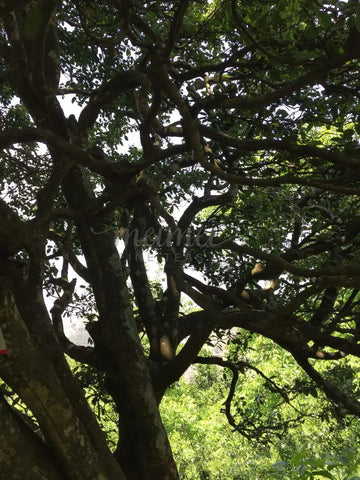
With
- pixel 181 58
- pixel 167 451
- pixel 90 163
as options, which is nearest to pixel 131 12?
pixel 90 163

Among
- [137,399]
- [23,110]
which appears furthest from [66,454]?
[23,110]

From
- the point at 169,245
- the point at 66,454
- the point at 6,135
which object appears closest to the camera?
the point at 66,454

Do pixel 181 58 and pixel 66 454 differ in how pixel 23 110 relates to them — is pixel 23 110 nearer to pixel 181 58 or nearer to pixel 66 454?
pixel 181 58

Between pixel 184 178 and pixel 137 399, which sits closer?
pixel 137 399

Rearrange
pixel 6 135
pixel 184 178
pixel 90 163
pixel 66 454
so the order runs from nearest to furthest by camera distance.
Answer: pixel 66 454
pixel 6 135
pixel 90 163
pixel 184 178

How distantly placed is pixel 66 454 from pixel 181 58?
16.6 feet

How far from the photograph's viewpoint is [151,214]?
17.1 ft

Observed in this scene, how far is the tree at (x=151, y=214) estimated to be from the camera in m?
2.60

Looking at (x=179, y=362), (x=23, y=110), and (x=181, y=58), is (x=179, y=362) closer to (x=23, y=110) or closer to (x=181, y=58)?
(x=181, y=58)

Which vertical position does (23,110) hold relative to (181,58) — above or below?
below

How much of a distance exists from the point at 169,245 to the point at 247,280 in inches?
38.4

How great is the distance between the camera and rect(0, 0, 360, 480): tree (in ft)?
8.54

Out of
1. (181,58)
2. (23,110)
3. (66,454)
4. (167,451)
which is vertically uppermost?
(181,58)

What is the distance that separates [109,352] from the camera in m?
3.86
